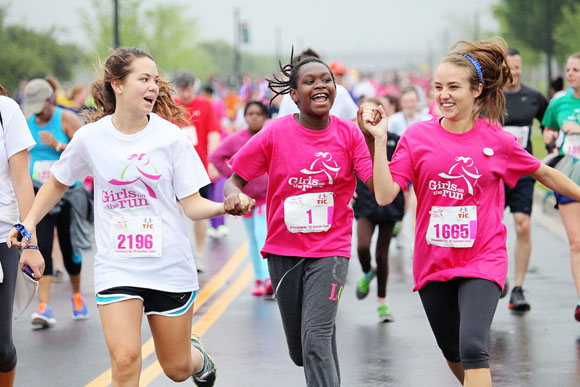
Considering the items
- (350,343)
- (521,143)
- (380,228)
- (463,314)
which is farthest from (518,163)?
(521,143)

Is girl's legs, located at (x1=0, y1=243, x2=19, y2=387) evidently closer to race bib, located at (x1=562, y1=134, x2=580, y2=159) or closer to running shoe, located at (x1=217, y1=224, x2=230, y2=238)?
race bib, located at (x1=562, y1=134, x2=580, y2=159)

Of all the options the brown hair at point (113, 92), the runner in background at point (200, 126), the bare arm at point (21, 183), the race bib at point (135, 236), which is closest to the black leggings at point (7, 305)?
A: the bare arm at point (21, 183)

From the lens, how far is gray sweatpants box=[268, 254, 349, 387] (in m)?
5.07

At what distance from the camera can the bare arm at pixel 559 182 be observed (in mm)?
5270

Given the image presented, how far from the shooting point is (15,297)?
19.0 ft

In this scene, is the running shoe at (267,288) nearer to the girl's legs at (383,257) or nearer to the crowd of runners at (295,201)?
the girl's legs at (383,257)

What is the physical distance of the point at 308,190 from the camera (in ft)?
17.6

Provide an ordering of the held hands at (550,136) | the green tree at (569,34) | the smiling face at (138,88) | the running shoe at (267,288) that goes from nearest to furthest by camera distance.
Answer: the smiling face at (138,88)
the held hands at (550,136)
the running shoe at (267,288)
the green tree at (569,34)

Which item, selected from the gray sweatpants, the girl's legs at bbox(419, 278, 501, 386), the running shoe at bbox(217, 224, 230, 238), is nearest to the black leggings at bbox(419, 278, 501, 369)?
the girl's legs at bbox(419, 278, 501, 386)

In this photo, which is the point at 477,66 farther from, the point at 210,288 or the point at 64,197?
the point at 210,288

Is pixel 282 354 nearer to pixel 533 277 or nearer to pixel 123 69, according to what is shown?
pixel 123 69

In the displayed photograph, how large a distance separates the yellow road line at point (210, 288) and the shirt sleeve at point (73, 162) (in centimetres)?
188

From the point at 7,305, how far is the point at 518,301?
16.1 ft

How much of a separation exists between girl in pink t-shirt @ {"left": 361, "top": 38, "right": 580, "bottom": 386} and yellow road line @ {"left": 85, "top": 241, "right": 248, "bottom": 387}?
248 centimetres
